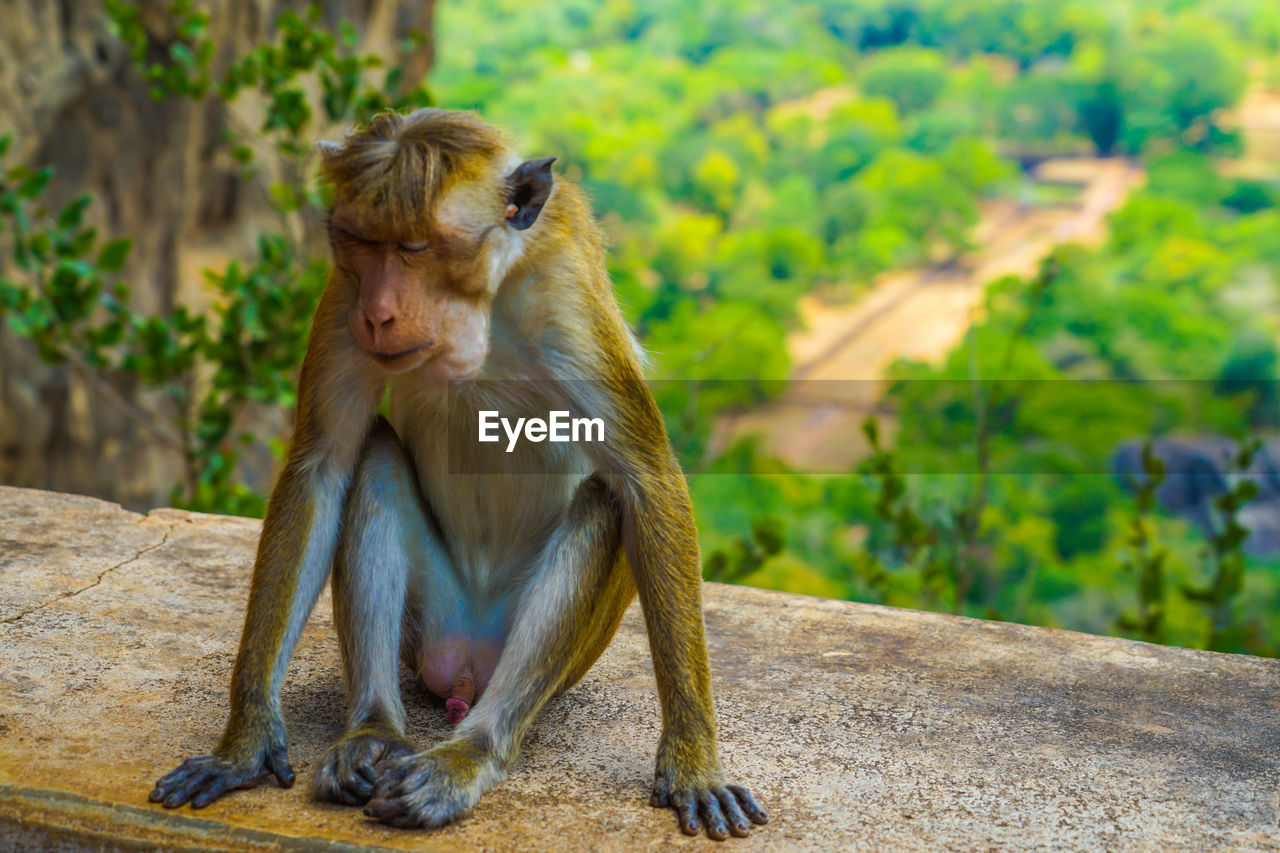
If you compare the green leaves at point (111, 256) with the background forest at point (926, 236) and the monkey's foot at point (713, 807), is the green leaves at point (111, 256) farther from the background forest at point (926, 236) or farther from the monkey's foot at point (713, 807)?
the monkey's foot at point (713, 807)

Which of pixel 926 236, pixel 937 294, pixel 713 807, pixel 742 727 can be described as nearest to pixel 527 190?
pixel 713 807

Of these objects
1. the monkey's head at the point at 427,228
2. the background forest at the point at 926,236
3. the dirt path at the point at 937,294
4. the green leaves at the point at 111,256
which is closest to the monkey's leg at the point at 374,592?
the monkey's head at the point at 427,228

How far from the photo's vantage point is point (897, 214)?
23750mm

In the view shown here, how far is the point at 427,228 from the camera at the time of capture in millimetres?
2281

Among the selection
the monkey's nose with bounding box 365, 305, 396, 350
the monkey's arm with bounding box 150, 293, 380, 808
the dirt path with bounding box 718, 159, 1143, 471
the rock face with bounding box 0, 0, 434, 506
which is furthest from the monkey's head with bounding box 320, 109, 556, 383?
the dirt path with bounding box 718, 159, 1143, 471

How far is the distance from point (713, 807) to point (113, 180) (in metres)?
6.96

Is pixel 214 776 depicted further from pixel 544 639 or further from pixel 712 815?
pixel 712 815

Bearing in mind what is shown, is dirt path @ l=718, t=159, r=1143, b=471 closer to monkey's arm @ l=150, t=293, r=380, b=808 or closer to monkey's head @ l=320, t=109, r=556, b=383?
monkey's arm @ l=150, t=293, r=380, b=808

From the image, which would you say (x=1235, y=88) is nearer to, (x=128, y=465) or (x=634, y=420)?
(x=128, y=465)

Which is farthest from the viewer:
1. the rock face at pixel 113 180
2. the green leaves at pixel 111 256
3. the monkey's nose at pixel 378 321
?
the rock face at pixel 113 180

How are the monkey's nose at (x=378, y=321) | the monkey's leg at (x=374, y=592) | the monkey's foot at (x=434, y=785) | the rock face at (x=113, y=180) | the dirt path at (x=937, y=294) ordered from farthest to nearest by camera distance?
the dirt path at (x=937, y=294) < the rock face at (x=113, y=180) < the monkey's leg at (x=374, y=592) < the monkey's foot at (x=434, y=785) < the monkey's nose at (x=378, y=321)

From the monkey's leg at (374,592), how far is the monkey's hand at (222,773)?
0.14m

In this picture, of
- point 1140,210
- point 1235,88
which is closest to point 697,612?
point 1140,210

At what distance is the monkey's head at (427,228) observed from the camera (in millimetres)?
2279
